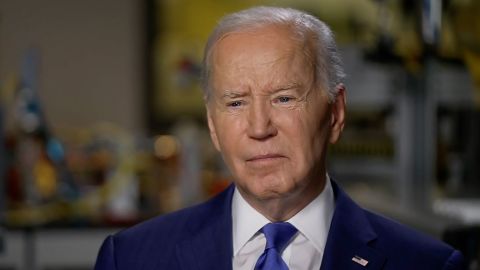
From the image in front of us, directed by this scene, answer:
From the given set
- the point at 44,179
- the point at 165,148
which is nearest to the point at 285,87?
the point at 44,179

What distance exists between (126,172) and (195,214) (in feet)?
9.46

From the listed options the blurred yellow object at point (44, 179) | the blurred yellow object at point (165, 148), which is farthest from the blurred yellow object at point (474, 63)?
the blurred yellow object at point (165, 148)

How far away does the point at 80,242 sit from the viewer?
392 centimetres

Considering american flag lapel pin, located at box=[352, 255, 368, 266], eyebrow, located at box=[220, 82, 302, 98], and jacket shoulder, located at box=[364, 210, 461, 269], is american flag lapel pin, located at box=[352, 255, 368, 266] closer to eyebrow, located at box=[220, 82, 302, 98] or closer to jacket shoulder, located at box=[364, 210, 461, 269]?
jacket shoulder, located at box=[364, 210, 461, 269]

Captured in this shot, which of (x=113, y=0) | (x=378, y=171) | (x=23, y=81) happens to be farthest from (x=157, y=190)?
(x=113, y=0)

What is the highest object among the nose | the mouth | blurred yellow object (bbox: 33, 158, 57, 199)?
the nose

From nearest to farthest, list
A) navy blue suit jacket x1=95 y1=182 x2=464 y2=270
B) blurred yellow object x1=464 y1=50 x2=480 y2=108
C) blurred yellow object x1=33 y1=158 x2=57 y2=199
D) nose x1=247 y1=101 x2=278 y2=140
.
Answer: nose x1=247 y1=101 x2=278 y2=140
navy blue suit jacket x1=95 y1=182 x2=464 y2=270
blurred yellow object x1=464 y1=50 x2=480 y2=108
blurred yellow object x1=33 y1=158 x2=57 y2=199

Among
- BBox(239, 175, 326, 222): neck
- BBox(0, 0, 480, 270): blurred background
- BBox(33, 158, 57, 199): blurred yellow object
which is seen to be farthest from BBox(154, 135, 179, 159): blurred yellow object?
BBox(239, 175, 326, 222): neck

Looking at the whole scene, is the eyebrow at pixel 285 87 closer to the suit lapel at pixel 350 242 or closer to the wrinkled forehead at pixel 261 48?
the wrinkled forehead at pixel 261 48

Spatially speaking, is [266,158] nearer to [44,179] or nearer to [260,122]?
[260,122]

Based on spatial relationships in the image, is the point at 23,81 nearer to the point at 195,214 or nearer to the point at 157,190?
the point at 157,190

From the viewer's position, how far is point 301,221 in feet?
4.59

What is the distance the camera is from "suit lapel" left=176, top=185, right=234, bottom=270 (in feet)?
4.64

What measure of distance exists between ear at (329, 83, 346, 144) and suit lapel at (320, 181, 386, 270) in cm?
11
